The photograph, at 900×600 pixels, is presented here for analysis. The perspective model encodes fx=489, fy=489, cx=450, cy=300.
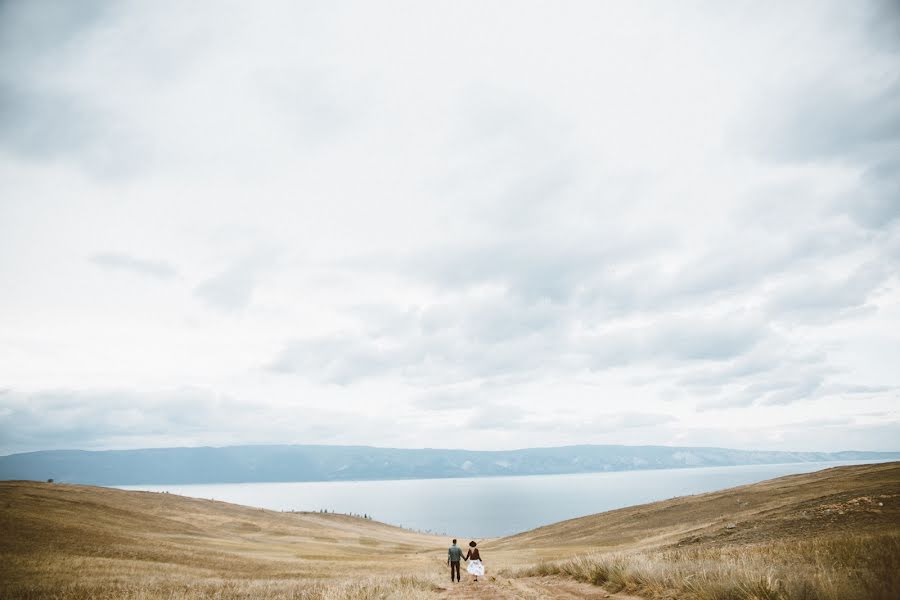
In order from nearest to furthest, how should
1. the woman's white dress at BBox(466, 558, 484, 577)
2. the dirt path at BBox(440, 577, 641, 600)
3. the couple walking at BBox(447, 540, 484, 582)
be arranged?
→ the dirt path at BBox(440, 577, 641, 600) < the woman's white dress at BBox(466, 558, 484, 577) < the couple walking at BBox(447, 540, 484, 582)

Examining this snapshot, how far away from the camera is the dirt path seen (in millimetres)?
13234

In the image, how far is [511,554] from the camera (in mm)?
41906

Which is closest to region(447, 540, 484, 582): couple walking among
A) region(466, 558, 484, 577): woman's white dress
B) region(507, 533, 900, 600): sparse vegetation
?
region(466, 558, 484, 577): woman's white dress

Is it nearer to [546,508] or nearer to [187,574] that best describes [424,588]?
[187,574]

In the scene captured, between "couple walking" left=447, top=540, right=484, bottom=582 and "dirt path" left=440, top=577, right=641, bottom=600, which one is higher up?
"dirt path" left=440, top=577, right=641, bottom=600

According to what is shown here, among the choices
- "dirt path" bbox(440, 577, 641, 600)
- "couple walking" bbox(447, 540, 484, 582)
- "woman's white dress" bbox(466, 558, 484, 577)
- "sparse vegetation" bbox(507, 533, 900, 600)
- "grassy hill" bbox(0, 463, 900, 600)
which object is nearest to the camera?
"sparse vegetation" bbox(507, 533, 900, 600)

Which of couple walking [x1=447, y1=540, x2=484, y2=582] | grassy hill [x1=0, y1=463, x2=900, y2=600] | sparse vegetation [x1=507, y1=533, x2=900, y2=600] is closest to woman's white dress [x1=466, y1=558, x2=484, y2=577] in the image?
couple walking [x1=447, y1=540, x2=484, y2=582]

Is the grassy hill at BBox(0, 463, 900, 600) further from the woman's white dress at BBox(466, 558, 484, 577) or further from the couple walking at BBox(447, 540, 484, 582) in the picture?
the couple walking at BBox(447, 540, 484, 582)

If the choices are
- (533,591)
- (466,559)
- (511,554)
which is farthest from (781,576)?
(511,554)

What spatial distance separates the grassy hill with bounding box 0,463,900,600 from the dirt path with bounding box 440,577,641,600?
111 mm

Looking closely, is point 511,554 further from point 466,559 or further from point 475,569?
point 475,569

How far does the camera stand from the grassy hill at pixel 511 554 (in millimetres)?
10914

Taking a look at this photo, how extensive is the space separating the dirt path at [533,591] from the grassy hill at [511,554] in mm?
111

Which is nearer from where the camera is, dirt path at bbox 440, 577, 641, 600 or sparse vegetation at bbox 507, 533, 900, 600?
sparse vegetation at bbox 507, 533, 900, 600
